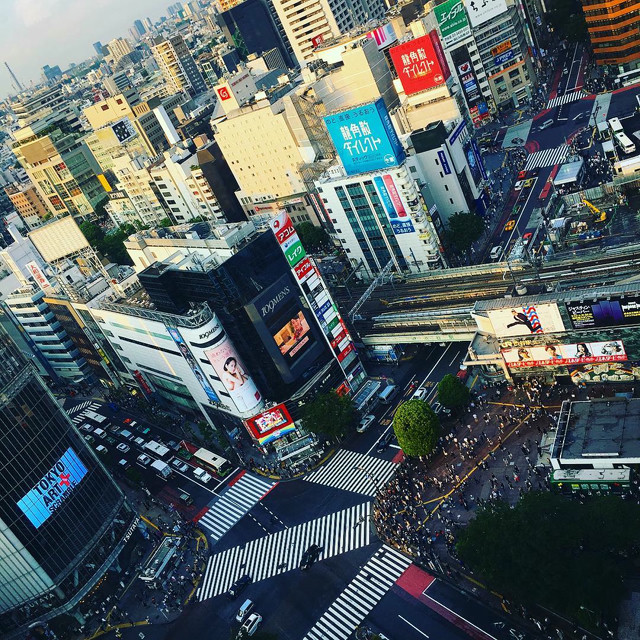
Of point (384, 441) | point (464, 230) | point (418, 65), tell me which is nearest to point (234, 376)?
point (384, 441)

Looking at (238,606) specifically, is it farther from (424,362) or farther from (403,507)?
(424,362)

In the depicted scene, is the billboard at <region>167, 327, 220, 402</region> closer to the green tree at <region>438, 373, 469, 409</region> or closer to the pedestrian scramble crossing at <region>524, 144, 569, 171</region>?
the green tree at <region>438, 373, 469, 409</region>

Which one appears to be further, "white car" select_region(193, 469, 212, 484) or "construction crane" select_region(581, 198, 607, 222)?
"construction crane" select_region(581, 198, 607, 222)

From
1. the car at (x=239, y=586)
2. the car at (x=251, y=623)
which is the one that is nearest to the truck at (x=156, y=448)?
the car at (x=239, y=586)

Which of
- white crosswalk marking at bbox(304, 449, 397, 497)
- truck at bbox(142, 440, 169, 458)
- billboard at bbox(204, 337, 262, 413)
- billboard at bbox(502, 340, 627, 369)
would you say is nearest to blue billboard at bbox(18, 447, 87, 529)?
truck at bbox(142, 440, 169, 458)

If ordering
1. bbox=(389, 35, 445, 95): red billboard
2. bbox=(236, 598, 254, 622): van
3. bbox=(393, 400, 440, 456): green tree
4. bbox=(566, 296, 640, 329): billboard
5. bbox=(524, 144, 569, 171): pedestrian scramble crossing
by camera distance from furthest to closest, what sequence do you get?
bbox=(524, 144, 569, 171): pedestrian scramble crossing < bbox=(389, 35, 445, 95): red billboard < bbox=(393, 400, 440, 456): green tree < bbox=(566, 296, 640, 329): billboard < bbox=(236, 598, 254, 622): van

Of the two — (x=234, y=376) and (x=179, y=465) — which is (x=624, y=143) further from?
(x=179, y=465)

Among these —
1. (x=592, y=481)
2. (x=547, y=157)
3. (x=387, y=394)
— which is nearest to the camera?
(x=592, y=481)

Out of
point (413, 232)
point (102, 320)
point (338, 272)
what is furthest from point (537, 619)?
point (102, 320)
